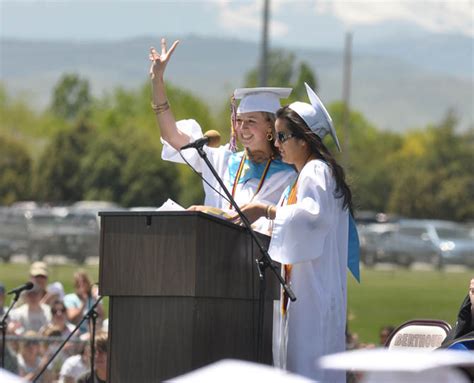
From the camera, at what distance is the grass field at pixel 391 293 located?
2649 centimetres

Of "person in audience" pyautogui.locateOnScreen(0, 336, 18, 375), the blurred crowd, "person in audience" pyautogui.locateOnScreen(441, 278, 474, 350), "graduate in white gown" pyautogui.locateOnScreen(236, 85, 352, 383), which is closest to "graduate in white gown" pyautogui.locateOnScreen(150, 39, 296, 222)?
"graduate in white gown" pyautogui.locateOnScreen(236, 85, 352, 383)

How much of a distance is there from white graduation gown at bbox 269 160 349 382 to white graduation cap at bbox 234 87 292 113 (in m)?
0.87

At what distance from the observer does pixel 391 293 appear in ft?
108

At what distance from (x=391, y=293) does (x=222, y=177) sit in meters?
25.0

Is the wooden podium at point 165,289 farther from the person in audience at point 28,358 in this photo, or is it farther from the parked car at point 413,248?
the parked car at point 413,248

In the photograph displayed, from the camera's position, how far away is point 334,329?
7516 millimetres

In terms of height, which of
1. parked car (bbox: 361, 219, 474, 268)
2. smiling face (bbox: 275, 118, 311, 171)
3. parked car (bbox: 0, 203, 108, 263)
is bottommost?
parked car (bbox: 361, 219, 474, 268)

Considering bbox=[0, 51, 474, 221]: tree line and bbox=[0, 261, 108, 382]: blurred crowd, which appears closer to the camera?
bbox=[0, 261, 108, 382]: blurred crowd

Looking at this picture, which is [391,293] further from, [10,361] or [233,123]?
[233,123]

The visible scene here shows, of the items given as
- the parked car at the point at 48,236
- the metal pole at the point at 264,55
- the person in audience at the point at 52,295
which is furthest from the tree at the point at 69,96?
the person in audience at the point at 52,295

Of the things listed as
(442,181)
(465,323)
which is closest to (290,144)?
(465,323)

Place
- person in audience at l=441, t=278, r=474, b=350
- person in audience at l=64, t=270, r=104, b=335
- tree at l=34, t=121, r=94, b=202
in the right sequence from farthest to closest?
tree at l=34, t=121, r=94, b=202 < person in audience at l=64, t=270, r=104, b=335 < person in audience at l=441, t=278, r=474, b=350

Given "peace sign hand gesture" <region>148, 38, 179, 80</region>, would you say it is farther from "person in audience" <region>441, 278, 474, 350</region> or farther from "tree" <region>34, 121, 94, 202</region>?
"tree" <region>34, 121, 94, 202</region>

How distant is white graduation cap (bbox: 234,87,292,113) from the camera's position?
8.27m
